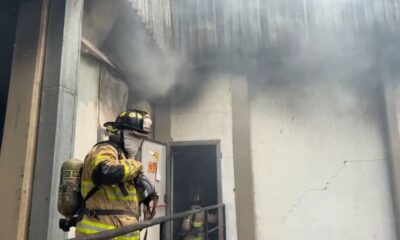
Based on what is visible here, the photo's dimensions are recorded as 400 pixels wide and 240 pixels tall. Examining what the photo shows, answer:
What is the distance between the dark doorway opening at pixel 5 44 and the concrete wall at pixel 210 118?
2.96 m

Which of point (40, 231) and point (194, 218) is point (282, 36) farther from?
point (40, 231)

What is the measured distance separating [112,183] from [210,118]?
3537mm

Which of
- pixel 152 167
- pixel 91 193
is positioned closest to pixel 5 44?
pixel 91 193

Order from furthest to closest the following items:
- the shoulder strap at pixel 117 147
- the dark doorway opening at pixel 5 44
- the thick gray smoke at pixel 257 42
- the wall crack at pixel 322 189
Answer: the wall crack at pixel 322 189 < the thick gray smoke at pixel 257 42 < the dark doorway opening at pixel 5 44 < the shoulder strap at pixel 117 147

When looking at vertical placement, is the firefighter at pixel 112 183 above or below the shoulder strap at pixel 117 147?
below

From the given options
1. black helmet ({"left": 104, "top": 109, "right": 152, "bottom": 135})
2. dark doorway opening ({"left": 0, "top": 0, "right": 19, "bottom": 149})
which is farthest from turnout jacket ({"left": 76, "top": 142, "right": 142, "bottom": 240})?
dark doorway opening ({"left": 0, "top": 0, "right": 19, "bottom": 149})

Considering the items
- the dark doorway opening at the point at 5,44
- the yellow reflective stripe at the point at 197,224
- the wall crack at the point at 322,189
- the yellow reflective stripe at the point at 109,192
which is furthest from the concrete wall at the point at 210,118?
the yellow reflective stripe at the point at 109,192

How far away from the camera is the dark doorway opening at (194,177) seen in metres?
5.11

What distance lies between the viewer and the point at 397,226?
4512 millimetres

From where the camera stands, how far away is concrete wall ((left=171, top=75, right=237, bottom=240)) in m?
5.08

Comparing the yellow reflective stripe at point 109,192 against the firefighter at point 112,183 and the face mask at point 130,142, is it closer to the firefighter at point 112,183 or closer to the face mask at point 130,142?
the firefighter at point 112,183

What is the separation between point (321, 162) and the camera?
4.90 metres

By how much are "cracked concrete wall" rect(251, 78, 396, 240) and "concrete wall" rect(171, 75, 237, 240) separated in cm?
39

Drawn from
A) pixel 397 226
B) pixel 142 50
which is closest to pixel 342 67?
pixel 397 226
